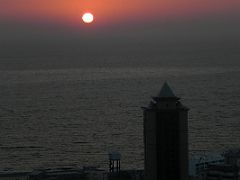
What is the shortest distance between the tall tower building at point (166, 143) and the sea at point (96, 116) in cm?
1631

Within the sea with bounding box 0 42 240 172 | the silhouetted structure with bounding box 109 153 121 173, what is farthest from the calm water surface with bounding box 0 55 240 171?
the silhouetted structure with bounding box 109 153 121 173

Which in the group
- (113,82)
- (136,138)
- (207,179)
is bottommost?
Answer: (207,179)

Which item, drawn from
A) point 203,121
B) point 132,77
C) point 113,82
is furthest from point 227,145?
point 132,77

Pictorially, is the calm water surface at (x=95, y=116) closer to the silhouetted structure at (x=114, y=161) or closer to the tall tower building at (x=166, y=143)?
the silhouetted structure at (x=114, y=161)

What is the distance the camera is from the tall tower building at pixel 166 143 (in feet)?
82.7

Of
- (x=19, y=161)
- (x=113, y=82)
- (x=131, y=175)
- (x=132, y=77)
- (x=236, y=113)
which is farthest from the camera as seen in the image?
(x=132, y=77)

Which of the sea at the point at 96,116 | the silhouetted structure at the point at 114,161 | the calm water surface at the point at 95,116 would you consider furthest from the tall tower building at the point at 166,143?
the calm water surface at the point at 95,116

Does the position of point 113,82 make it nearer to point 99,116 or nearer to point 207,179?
point 99,116

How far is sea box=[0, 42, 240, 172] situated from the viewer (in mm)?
45475

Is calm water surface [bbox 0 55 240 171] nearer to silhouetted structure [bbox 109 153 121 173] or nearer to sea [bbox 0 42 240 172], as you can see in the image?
sea [bbox 0 42 240 172]

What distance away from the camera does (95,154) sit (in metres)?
45.2

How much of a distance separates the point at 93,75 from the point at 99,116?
4548cm

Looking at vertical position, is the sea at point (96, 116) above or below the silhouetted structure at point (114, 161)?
above

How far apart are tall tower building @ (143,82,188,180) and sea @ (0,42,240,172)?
53.5 ft
